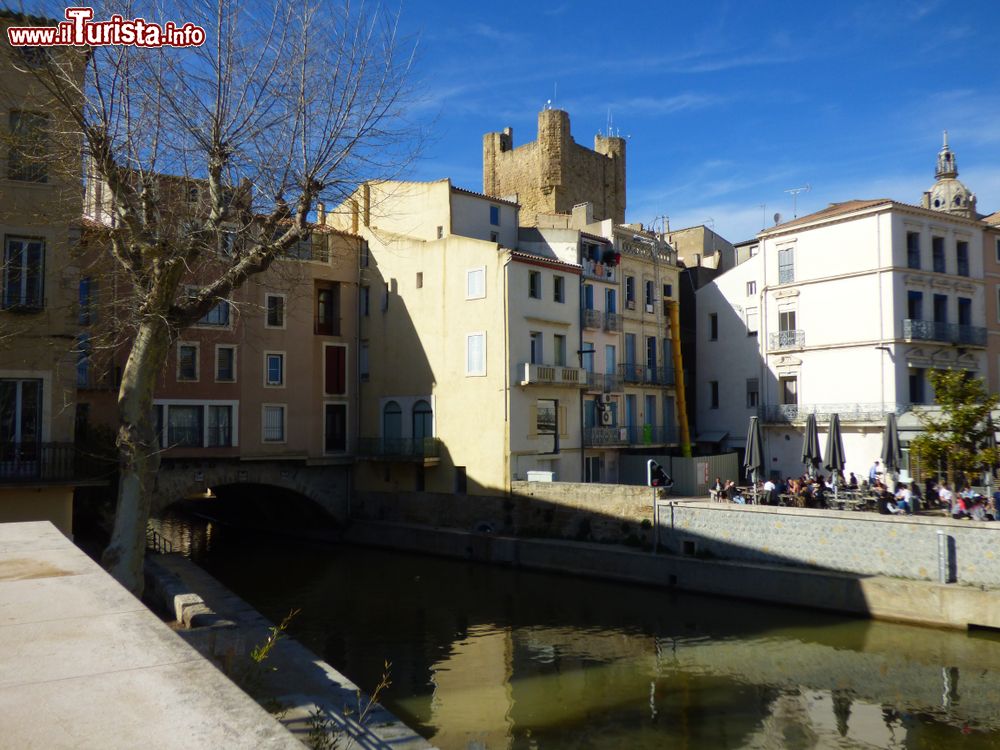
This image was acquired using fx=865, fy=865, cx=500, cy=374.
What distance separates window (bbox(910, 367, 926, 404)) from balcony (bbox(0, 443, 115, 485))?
32.8 m

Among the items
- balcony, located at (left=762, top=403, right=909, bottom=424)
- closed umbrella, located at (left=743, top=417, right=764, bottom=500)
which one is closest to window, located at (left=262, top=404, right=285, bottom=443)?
closed umbrella, located at (left=743, top=417, right=764, bottom=500)

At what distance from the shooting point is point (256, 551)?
36750 millimetres

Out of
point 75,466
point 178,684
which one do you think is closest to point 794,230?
point 75,466

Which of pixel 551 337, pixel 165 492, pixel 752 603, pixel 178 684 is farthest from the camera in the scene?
pixel 551 337

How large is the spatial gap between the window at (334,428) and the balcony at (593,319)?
11.4 m

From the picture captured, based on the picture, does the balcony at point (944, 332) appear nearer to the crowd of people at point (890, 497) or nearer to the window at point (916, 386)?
the window at point (916, 386)

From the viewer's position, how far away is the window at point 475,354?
3441 centimetres

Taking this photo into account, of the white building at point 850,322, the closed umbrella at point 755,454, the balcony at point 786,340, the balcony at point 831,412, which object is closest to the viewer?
the closed umbrella at point 755,454

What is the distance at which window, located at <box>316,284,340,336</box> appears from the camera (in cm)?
3819

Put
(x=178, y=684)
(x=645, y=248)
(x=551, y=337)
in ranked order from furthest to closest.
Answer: (x=645, y=248) → (x=551, y=337) → (x=178, y=684)

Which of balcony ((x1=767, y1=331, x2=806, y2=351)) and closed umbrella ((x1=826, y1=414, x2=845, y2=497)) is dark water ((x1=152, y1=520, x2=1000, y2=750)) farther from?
balcony ((x1=767, y1=331, x2=806, y2=351))

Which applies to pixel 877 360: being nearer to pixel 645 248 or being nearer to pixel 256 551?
pixel 645 248

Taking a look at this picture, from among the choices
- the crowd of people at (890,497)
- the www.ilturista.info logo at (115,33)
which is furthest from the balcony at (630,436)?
the www.ilturista.info logo at (115,33)

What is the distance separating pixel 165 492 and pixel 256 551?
526 cm
